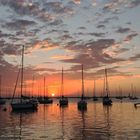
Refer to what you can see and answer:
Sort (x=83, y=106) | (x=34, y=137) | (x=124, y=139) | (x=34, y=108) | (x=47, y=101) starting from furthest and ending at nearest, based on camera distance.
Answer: (x=47, y=101)
(x=83, y=106)
(x=34, y=108)
(x=34, y=137)
(x=124, y=139)

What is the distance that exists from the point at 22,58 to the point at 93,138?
179 feet

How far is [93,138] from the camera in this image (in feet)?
107

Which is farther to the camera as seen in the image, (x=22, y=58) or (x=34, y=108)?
(x=34, y=108)

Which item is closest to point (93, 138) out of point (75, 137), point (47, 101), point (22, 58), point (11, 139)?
point (75, 137)

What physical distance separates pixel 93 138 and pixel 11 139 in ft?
27.8

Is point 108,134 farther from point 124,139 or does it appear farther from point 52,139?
point 52,139

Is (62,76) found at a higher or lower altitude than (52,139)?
higher

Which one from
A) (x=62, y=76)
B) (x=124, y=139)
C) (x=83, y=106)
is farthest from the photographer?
(x=62, y=76)

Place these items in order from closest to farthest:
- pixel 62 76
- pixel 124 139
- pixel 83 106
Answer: pixel 124 139
pixel 83 106
pixel 62 76

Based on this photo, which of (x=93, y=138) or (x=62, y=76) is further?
(x=62, y=76)

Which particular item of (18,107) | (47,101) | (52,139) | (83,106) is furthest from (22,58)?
(47,101)

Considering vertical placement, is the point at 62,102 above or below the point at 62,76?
below

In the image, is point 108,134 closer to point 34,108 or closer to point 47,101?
point 34,108

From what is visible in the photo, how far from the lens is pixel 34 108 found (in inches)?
3570
